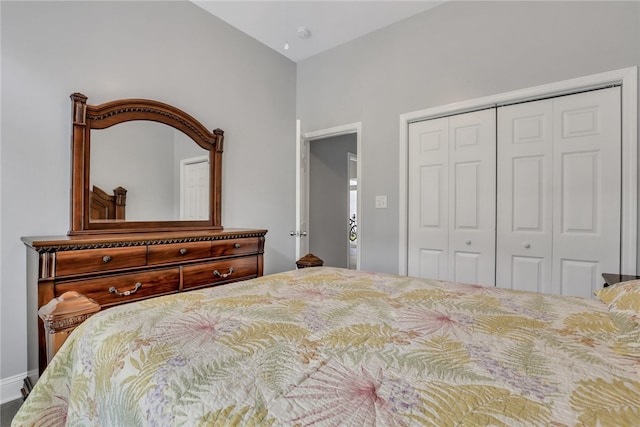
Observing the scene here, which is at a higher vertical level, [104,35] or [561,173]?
[104,35]

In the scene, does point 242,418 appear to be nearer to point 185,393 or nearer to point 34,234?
point 185,393

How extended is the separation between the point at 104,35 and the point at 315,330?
2560mm

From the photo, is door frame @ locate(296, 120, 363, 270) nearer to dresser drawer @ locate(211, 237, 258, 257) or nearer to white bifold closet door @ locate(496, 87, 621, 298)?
dresser drawer @ locate(211, 237, 258, 257)

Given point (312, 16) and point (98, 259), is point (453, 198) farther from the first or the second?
point (98, 259)

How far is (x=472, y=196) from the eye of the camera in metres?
2.68

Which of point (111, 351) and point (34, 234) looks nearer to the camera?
point (111, 351)

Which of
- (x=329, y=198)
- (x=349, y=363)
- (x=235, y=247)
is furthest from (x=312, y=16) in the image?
(x=349, y=363)

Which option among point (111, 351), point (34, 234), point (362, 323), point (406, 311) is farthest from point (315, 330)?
point (34, 234)

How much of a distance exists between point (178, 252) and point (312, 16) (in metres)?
2.42

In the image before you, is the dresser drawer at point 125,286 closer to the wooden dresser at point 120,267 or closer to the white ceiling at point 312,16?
the wooden dresser at point 120,267

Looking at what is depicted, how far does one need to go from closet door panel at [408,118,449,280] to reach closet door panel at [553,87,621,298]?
31.3 inches

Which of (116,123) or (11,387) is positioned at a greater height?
(116,123)

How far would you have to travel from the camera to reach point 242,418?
0.53 m

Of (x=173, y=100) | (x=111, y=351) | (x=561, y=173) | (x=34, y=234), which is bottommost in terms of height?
(x=111, y=351)
